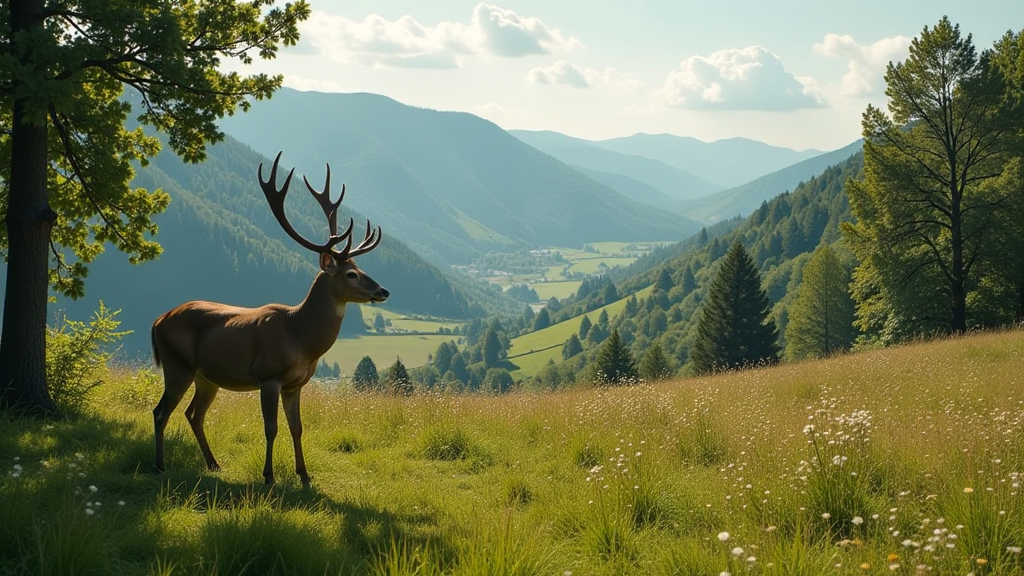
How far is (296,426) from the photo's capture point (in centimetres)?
845

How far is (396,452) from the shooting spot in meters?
10.2

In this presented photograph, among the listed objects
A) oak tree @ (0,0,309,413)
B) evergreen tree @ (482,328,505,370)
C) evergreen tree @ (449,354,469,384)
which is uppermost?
oak tree @ (0,0,309,413)

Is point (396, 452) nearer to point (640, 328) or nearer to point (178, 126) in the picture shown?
point (178, 126)

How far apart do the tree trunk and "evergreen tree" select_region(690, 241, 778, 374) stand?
53.8 m

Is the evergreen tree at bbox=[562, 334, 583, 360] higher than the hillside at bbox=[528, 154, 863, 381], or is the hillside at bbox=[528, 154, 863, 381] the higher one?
the hillside at bbox=[528, 154, 863, 381]

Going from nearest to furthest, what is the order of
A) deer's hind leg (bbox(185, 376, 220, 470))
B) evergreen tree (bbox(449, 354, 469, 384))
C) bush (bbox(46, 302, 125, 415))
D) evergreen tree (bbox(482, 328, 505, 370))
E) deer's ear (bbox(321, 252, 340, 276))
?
deer's ear (bbox(321, 252, 340, 276)) < deer's hind leg (bbox(185, 376, 220, 470)) < bush (bbox(46, 302, 125, 415)) < evergreen tree (bbox(449, 354, 469, 384)) < evergreen tree (bbox(482, 328, 505, 370))

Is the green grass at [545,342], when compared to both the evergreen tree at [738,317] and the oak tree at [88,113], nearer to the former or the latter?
the evergreen tree at [738,317]

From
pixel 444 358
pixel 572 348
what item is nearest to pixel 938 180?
pixel 572 348

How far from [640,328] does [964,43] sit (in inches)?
4760

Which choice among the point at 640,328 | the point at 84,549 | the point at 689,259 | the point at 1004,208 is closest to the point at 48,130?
the point at 84,549

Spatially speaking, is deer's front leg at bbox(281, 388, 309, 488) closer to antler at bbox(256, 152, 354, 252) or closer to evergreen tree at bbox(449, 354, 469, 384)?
antler at bbox(256, 152, 354, 252)

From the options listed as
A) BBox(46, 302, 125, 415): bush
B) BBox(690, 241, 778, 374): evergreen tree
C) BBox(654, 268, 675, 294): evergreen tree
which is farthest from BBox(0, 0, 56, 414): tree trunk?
BBox(654, 268, 675, 294): evergreen tree

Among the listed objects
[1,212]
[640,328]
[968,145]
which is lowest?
[640,328]

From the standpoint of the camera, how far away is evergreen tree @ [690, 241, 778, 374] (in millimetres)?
59906
